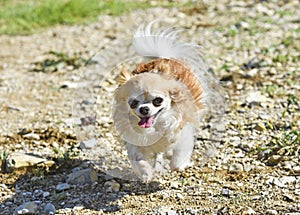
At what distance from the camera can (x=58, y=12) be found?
881 centimetres

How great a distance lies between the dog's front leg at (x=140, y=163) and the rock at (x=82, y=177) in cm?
34

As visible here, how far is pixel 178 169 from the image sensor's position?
4469 millimetres

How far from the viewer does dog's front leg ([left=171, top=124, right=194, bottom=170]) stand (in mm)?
4332

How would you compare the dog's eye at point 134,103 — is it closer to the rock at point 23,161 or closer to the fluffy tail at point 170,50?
the fluffy tail at point 170,50

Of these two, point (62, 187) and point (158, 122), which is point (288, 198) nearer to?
point (158, 122)

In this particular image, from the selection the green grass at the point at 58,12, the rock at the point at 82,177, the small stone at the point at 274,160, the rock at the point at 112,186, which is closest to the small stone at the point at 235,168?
the small stone at the point at 274,160

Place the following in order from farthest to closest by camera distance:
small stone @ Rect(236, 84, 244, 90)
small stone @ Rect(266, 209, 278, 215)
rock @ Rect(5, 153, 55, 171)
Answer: small stone @ Rect(236, 84, 244, 90) → rock @ Rect(5, 153, 55, 171) → small stone @ Rect(266, 209, 278, 215)

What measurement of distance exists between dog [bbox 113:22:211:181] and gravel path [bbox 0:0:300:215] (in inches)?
8.0

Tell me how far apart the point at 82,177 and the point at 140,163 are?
46 centimetres

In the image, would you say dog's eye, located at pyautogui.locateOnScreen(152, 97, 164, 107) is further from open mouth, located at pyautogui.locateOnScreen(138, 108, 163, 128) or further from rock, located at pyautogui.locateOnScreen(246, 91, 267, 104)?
rock, located at pyautogui.locateOnScreen(246, 91, 267, 104)

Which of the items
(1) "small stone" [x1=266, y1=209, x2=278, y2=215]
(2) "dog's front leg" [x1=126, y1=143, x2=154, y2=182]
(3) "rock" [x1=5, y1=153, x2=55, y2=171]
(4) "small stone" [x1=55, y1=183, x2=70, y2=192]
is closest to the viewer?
(1) "small stone" [x1=266, y1=209, x2=278, y2=215]

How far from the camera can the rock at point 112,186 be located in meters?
4.32

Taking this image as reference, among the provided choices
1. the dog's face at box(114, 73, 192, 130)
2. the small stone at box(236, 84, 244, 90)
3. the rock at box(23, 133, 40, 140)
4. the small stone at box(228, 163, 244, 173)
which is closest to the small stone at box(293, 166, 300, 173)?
the small stone at box(228, 163, 244, 173)

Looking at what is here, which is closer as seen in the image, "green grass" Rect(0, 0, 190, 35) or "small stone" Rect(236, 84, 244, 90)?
"small stone" Rect(236, 84, 244, 90)
